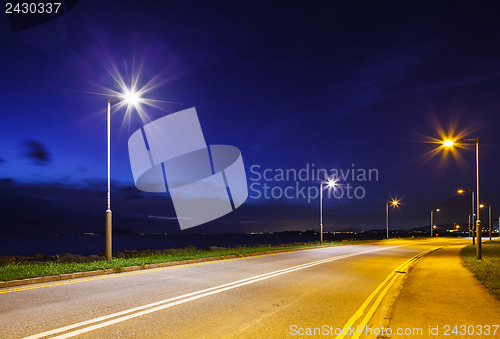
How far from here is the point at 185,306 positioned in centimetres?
730

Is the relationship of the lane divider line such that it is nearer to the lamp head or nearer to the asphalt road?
the asphalt road

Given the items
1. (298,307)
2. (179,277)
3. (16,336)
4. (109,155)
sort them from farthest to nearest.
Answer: (109,155), (179,277), (298,307), (16,336)

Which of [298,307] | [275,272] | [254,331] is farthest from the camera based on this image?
[275,272]

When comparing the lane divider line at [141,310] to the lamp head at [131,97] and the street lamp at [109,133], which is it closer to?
the street lamp at [109,133]

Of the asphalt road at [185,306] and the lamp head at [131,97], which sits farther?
the lamp head at [131,97]

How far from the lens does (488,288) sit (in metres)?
9.47

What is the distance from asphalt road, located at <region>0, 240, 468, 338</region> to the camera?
225 inches

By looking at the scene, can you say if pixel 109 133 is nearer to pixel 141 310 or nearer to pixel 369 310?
pixel 141 310

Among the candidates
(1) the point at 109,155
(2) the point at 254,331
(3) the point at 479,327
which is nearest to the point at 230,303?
(2) the point at 254,331

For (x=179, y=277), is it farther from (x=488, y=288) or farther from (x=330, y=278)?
(x=488, y=288)

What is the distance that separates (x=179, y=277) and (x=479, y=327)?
8485 millimetres

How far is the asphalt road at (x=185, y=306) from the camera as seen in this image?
572 cm

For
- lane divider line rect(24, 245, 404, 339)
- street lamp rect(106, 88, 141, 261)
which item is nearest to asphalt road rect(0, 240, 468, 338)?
lane divider line rect(24, 245, 404, 339)

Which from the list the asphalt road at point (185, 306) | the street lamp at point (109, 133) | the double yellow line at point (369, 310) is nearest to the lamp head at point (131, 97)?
the street lamp at point (109, 133)
